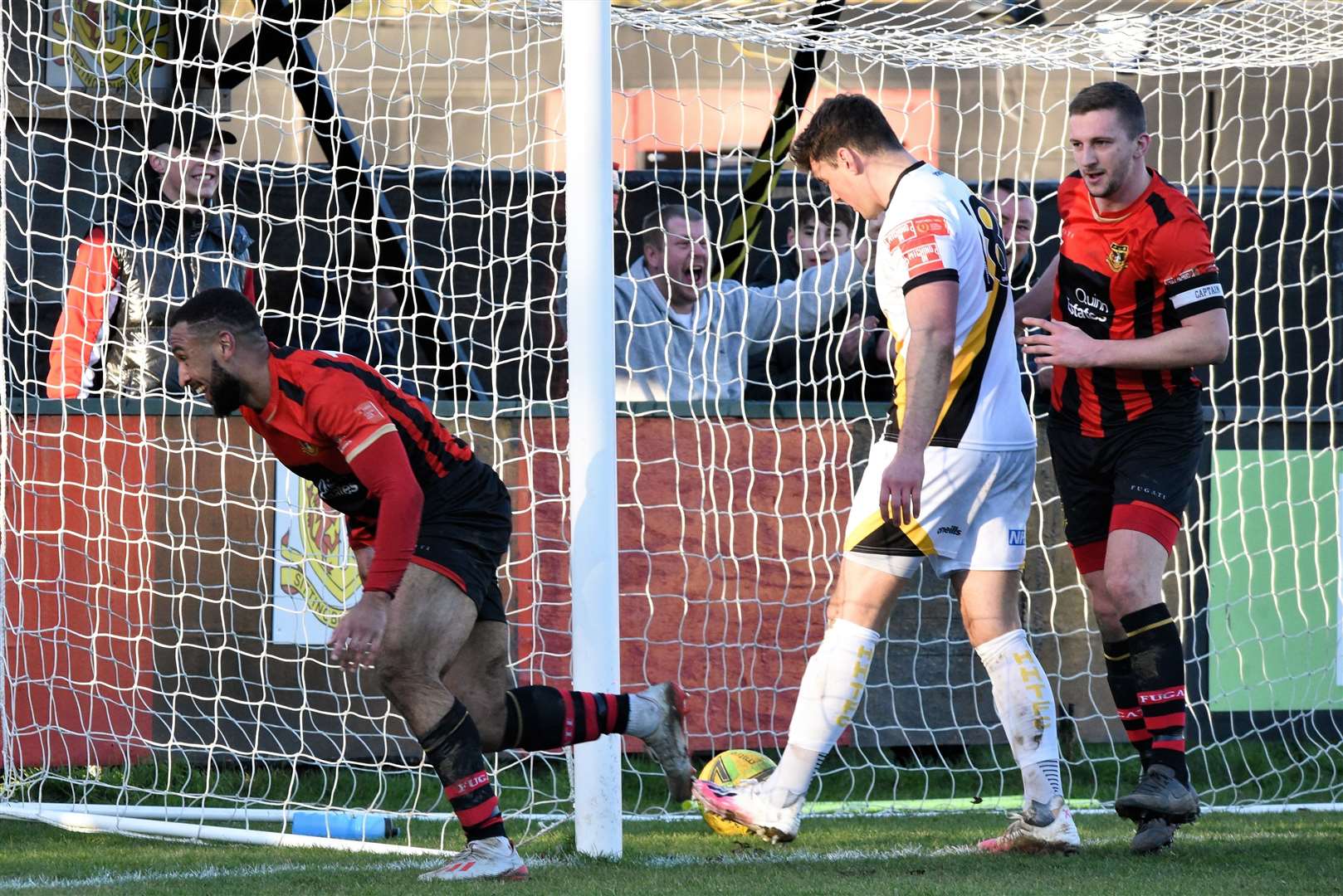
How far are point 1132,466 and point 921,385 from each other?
82cm

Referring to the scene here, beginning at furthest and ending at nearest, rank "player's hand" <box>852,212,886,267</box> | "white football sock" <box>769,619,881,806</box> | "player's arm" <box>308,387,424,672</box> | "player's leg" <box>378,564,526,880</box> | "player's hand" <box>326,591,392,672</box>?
"player's hand" <box>852,212,886,267</box> → "white football sock" <box>769,619,881,806</box> → "player's leg" <box>378,564,526,880</box> → "player's arm" <box>308,387,424,672</box> → "player's hand" <box>326,591,392,672</box>

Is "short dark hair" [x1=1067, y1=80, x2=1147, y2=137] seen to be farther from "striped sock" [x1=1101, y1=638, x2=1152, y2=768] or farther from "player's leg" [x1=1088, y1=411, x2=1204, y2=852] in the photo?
"striped sock" [x1=1101, y1=638, x2=1152, y2=768]

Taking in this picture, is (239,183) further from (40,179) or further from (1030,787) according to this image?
(1030,787)

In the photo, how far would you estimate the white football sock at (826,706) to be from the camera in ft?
13.5

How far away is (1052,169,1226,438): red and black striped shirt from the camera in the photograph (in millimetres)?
4328

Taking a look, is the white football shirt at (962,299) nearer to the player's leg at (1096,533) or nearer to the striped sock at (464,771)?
the player's leg at (1096,533)

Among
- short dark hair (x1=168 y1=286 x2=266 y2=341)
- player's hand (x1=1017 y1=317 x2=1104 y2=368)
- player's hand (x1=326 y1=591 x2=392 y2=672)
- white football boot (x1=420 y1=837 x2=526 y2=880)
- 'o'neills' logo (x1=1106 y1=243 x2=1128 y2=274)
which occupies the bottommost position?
white football boot (x1=420 y1=837 x2=526 y2=880)

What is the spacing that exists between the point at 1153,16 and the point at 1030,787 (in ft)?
12.5

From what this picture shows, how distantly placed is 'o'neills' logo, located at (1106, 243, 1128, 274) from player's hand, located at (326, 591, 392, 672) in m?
2.20

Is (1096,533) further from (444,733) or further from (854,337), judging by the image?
(854,337)

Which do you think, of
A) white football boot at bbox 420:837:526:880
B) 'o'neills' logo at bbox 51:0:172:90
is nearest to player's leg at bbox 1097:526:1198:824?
white football boot at bbox 420:837:526:880

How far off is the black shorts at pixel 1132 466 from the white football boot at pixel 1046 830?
79 cm

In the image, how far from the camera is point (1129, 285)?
174 inches

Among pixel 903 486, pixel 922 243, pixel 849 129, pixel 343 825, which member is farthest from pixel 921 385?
pixel 343 825
